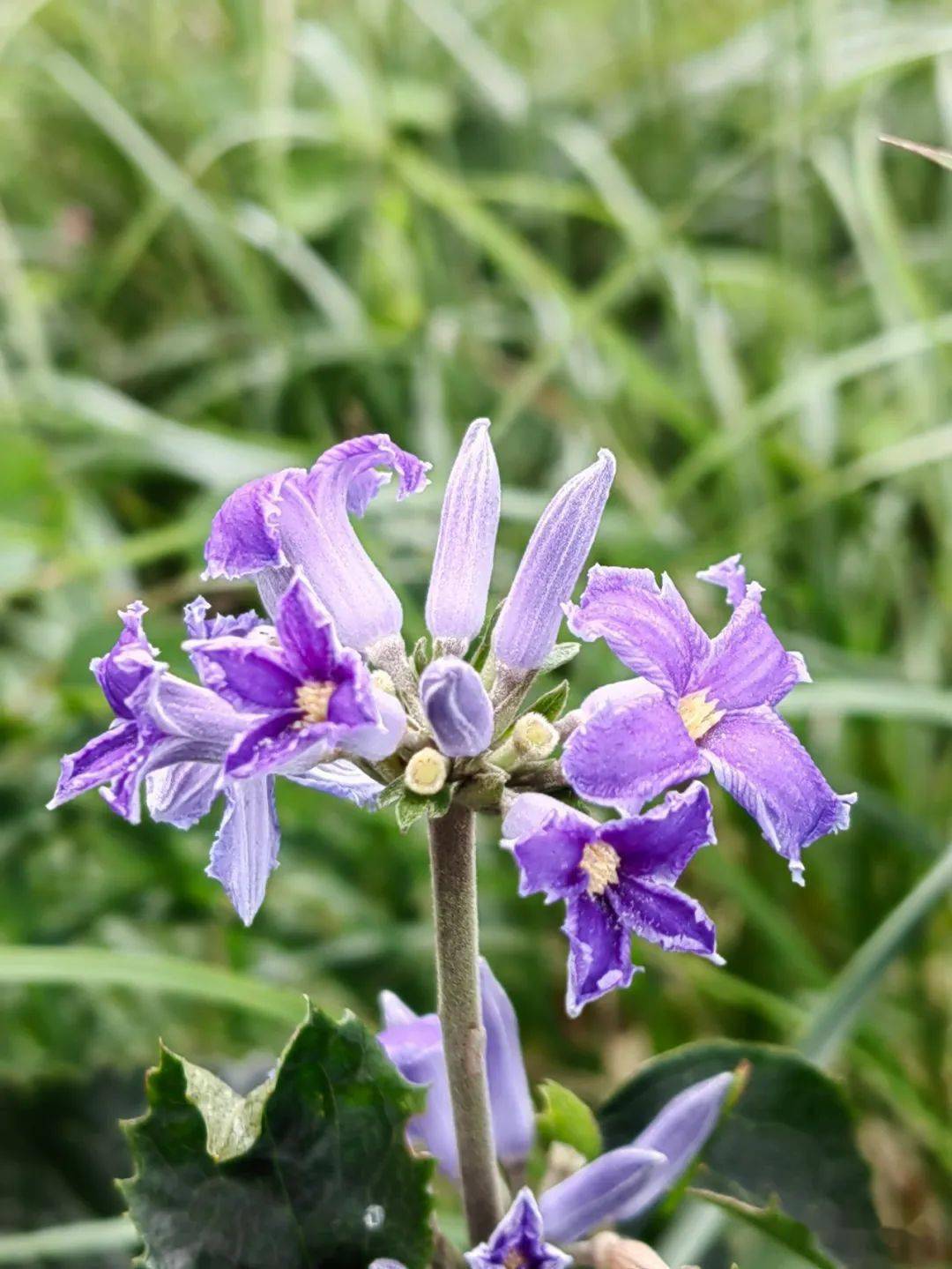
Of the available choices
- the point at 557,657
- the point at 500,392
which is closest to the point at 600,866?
the point at 557,657

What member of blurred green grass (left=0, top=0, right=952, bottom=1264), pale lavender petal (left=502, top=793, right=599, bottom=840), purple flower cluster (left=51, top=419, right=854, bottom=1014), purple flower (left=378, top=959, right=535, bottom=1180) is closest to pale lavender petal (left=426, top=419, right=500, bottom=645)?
purple flower cluster (left=51, top=419, right=854, bottom=1014)

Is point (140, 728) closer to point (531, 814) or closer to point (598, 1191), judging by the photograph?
point (531, 814)

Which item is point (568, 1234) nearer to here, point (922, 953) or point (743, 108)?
point (922, 953)

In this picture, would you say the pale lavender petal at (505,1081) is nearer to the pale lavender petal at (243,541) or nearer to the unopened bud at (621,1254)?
the unopened bud at (621,1254)

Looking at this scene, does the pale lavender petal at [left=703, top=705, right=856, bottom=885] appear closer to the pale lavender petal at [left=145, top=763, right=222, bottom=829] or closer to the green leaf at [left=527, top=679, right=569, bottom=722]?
the green leaf at [left=527, top=679, right=569, bottom=722]

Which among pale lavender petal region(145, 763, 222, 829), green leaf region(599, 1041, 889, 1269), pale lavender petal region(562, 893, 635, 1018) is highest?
pale lavender petal region(145, 763, 222, 829)

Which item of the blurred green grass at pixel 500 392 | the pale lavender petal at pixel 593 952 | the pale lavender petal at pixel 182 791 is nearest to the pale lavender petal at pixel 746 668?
the pale lavender petal at pixel 593 952
